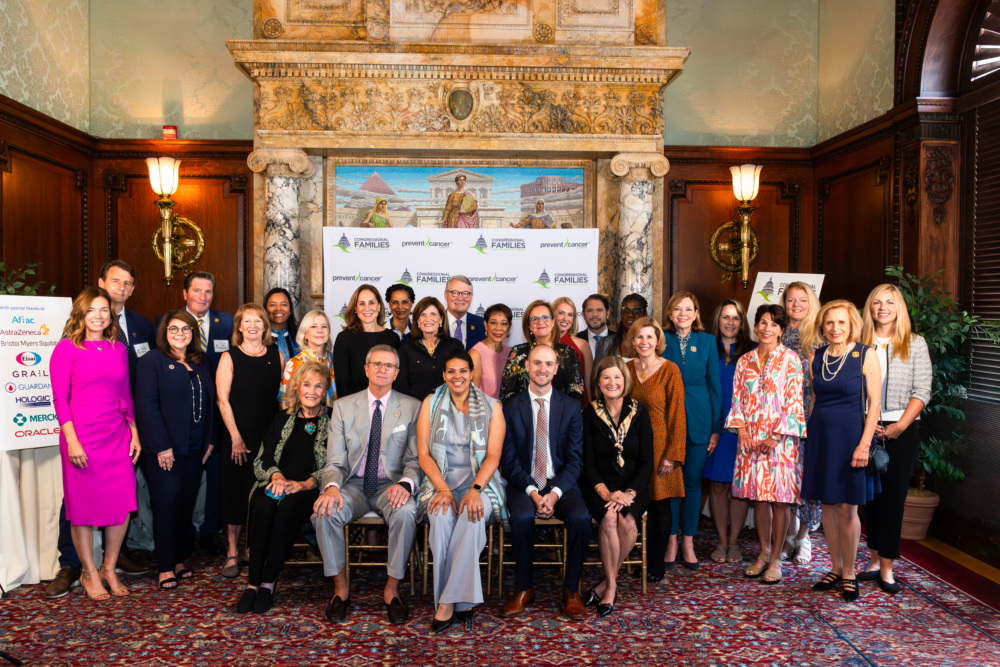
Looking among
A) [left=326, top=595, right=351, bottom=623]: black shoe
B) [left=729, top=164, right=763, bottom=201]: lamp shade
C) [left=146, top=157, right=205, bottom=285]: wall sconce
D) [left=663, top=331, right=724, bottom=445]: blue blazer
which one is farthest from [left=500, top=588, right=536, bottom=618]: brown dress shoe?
[left=146, top=157, right=205, bottom=285]: wall sconce

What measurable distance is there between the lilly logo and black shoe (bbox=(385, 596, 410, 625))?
8.43 ft

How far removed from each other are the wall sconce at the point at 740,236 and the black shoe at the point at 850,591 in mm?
3675

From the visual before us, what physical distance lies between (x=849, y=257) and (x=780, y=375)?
3.30 meters

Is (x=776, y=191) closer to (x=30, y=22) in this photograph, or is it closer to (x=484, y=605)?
(x=484, y=605)

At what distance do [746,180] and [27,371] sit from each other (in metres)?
6.13

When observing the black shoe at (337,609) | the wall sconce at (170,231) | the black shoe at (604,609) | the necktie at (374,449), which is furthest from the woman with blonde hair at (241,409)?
the wall sconce at (170,231)

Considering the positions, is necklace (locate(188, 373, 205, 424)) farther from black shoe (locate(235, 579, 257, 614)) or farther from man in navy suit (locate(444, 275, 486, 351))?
man in navy suit (locate(444, 275, 486, 351))

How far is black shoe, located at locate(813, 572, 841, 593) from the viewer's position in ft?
13.4

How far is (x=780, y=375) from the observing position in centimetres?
429

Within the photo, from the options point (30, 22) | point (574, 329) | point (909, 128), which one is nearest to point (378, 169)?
point (574, 329)

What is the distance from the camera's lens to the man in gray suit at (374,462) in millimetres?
3746

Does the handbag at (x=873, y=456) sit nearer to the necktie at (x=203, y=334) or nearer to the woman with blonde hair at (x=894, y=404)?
the woman with blonde hair at (x=894, y=404)

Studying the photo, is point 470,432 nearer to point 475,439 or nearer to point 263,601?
point 475,439

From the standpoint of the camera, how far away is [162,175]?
6.82m
